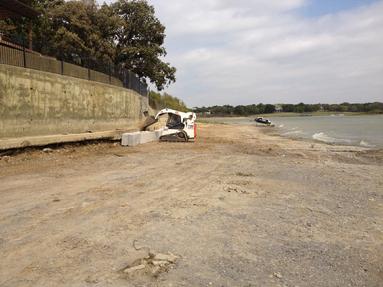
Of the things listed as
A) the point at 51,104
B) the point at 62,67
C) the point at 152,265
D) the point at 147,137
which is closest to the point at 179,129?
the point at 147,137

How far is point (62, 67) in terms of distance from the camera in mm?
16812

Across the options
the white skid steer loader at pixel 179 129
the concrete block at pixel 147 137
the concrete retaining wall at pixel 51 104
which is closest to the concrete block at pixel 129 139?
the concrete block at pixel 147 137

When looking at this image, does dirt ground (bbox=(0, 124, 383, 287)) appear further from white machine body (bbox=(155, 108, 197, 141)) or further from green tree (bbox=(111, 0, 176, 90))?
green tree (bbox=(111, 0, 176, 90))

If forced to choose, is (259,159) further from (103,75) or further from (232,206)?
(103,75)

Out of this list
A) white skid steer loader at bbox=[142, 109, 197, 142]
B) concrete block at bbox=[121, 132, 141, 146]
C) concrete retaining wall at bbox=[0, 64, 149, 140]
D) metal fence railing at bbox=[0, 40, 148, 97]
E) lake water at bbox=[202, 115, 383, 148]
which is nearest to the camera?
concrete retaining wall at bbox=[0, 64, 149, 140]

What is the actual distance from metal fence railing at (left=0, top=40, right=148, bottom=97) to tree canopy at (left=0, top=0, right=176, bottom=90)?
23.0ft

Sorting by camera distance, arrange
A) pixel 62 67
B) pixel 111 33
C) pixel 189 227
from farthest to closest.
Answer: pixel 111 33
pixel 62 67
pixel 189 227

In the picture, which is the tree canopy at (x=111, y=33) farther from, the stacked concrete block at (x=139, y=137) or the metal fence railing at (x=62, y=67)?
the stacked concrete block at (x=139, y=137)

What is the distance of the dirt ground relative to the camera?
4.66 m

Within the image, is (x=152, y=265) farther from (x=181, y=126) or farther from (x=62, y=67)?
(x=181, y=126)

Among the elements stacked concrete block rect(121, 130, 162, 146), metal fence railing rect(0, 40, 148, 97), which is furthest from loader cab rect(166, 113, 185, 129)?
metal fence railing rect(0, 40, 148, 97)

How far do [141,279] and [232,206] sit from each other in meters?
3.52

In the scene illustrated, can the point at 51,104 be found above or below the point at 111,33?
below

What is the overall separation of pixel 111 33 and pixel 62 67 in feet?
68.1
